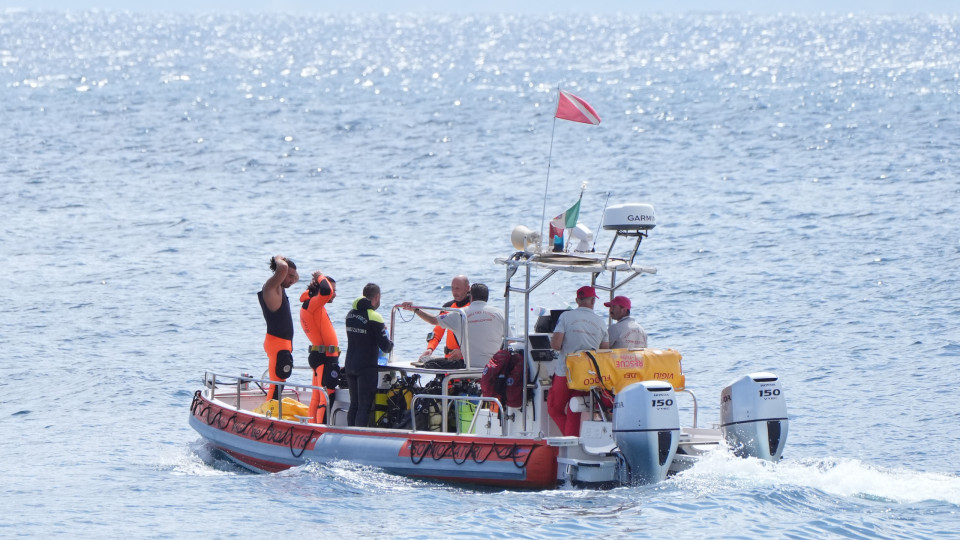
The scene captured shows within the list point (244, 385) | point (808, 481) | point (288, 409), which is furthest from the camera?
point (244, 385)

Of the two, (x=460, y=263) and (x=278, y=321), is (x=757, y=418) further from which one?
(x=460, y=263)

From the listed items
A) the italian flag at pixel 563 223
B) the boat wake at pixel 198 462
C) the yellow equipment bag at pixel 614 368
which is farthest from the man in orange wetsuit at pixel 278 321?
the yellow equipment bag at pixel 614 368

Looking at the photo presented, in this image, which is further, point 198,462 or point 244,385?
point 244,385

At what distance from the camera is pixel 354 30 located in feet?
394

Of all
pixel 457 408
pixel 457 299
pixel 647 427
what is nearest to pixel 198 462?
pixel 457 408

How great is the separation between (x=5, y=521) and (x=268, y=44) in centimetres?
9002

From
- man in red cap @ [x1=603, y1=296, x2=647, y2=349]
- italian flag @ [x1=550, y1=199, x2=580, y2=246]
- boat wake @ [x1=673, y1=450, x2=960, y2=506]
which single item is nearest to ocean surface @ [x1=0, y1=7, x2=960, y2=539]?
boat wake @ [x1=673, y1=450, x2=960, y2=506]

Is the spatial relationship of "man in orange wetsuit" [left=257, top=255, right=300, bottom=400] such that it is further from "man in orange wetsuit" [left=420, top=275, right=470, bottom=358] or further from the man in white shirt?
the man in white shirt

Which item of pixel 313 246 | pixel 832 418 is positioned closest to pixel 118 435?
pixel 832 418

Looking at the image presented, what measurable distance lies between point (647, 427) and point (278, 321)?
4.46 metres

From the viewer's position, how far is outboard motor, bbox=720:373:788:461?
1205 cm

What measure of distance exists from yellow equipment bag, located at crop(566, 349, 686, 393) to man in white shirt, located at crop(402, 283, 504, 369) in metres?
1.15

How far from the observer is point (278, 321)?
14.1m

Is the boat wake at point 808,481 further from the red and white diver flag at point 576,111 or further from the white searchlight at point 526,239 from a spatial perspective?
the red and white diver flag at point 576,111
